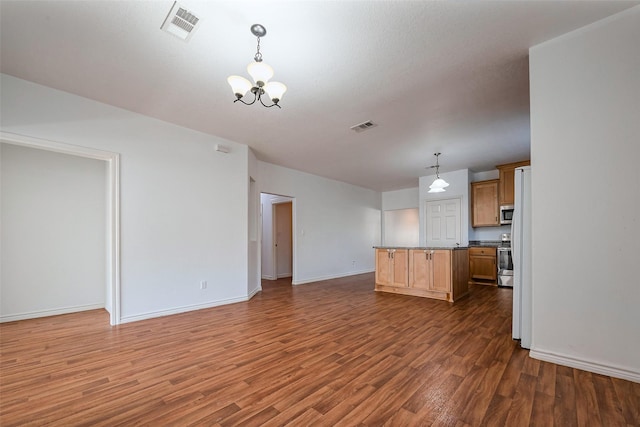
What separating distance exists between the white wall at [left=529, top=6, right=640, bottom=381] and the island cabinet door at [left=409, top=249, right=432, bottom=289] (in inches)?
95.8

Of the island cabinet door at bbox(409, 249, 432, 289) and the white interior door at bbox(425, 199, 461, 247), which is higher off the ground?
the white interior door at bbox(425, 199, 461, 247)

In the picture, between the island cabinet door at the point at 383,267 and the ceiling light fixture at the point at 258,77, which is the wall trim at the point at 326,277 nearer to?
the island cabinet door at the point at 383,267

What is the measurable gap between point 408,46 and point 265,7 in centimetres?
125

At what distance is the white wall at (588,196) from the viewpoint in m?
2.04

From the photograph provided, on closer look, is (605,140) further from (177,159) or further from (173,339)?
(177,159)

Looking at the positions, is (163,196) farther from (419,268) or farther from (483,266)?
(483,266)

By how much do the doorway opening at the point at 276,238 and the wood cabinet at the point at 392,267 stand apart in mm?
2729

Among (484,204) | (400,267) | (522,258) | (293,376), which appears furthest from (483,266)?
(293,376)

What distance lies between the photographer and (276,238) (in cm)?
752

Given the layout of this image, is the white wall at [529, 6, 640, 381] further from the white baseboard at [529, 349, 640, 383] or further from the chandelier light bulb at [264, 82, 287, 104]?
the chandelier light bulb at [264, 82, 287, 104]

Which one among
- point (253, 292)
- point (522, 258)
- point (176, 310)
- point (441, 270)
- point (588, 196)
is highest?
point (588, 196)

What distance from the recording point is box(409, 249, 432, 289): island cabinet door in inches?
191

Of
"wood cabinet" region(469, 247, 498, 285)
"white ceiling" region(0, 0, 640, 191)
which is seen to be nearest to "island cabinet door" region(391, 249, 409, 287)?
"white ceiling" region(0, 0, 640, 191)

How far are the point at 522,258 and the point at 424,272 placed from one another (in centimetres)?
225
